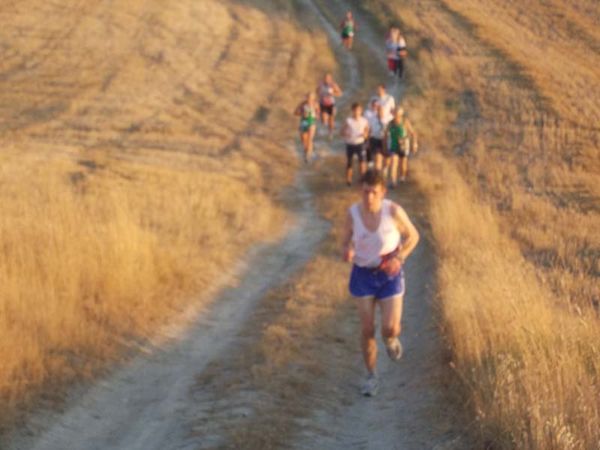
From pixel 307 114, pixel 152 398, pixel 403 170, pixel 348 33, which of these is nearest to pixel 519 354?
pixel 152 398

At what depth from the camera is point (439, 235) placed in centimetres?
1447

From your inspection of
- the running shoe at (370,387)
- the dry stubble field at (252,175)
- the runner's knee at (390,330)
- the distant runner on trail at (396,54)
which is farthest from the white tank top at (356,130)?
the distant runner on trail at (396,54)

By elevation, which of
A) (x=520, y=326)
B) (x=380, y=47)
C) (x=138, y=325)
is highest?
(x=520, y=326)

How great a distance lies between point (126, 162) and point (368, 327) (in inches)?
511

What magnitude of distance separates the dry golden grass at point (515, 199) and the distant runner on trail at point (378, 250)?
2.52ft

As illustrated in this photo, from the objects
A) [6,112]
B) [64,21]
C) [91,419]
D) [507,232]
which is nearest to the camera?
[91,419]

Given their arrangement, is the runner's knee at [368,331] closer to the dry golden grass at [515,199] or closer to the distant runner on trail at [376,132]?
the dry golden grass at [515,199]

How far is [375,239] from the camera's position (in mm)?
8094

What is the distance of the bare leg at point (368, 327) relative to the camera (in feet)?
27.2

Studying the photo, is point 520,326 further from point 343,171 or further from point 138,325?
point 343,171

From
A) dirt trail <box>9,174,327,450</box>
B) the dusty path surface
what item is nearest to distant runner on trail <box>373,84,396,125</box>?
dirt trail <box>9,174,327,450</box>

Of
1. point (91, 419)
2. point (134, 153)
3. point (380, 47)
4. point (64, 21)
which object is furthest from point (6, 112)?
point (91, 419)

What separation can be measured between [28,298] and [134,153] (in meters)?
12.5

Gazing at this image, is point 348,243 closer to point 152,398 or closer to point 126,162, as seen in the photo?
point 152,398
